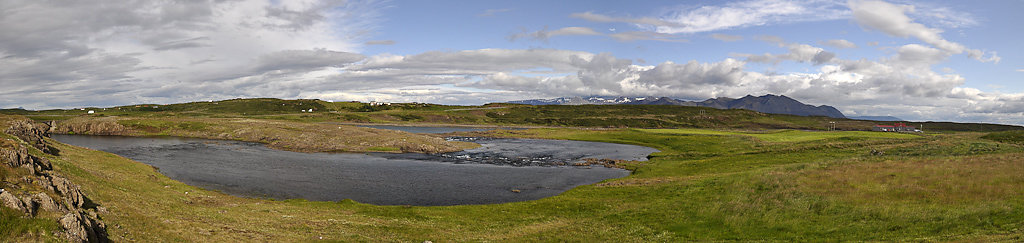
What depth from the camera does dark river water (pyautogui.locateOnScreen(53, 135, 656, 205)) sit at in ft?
189

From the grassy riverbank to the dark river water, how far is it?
845cm

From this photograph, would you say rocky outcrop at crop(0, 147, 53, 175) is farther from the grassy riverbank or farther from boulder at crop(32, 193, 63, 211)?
boulder at crop(32, 193, 63, 211)

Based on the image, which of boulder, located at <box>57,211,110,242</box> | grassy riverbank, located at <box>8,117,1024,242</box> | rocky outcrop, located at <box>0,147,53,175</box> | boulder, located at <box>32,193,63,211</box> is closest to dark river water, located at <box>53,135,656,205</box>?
grassy riverbank, located at <box>8,117,1024,242</box>

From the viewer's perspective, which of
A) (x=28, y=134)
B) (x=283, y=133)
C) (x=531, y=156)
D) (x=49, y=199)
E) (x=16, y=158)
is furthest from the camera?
(x=283, y=133)

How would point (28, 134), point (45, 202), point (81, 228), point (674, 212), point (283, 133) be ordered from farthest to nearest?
point (283, 133) → point (28, 134) → point (674, 212) → point (45, 202) → point (81, 228)

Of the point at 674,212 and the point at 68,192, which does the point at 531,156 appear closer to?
the point at 674,212

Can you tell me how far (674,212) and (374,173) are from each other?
48596 mm

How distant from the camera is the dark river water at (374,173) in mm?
57562

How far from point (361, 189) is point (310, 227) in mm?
27794

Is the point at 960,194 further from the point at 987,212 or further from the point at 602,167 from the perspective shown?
the point at 602,167

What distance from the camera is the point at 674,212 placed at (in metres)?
42.0

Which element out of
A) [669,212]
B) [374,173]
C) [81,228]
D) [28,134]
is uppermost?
[28,134]

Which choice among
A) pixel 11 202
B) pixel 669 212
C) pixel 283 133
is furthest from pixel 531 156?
pixel 11 202

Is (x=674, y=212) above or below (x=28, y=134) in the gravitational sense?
below
